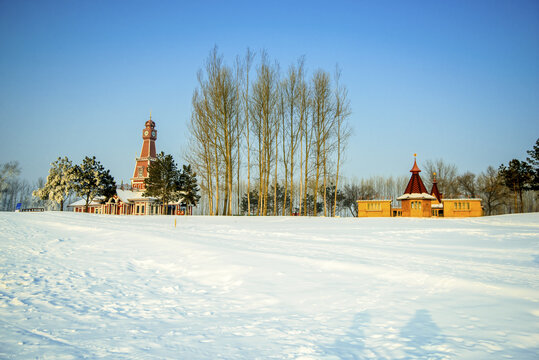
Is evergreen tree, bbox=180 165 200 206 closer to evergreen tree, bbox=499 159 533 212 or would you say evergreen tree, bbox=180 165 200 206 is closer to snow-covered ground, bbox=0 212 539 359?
snow-covered ground, bbox=0 212 539 359

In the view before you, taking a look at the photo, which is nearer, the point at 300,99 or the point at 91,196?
the point at 300,99

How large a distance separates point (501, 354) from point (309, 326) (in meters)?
2.36

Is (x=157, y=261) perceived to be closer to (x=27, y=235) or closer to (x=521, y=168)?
(x=27, y=235)

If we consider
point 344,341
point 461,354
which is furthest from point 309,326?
point 461,354

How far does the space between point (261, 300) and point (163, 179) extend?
39.4 m

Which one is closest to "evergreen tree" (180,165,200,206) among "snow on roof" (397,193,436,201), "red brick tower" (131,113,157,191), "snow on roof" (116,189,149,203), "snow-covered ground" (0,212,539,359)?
"snow on roof" (116,189,149,203)

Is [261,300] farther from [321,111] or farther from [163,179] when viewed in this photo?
[163,179]

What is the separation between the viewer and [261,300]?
6316 millimetres

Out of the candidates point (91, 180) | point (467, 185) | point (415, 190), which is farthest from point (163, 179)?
point (467, 185)

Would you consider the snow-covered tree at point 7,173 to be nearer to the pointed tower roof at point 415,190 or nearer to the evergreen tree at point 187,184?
the evergreen tree at point 187,184

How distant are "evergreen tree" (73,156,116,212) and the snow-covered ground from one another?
3616 cm

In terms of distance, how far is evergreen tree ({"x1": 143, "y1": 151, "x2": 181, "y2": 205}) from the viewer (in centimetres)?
4312

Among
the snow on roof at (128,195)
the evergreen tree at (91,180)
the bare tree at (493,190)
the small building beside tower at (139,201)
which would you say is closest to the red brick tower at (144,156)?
the small building beside tower at (139,201)

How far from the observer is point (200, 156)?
89.9 feet
